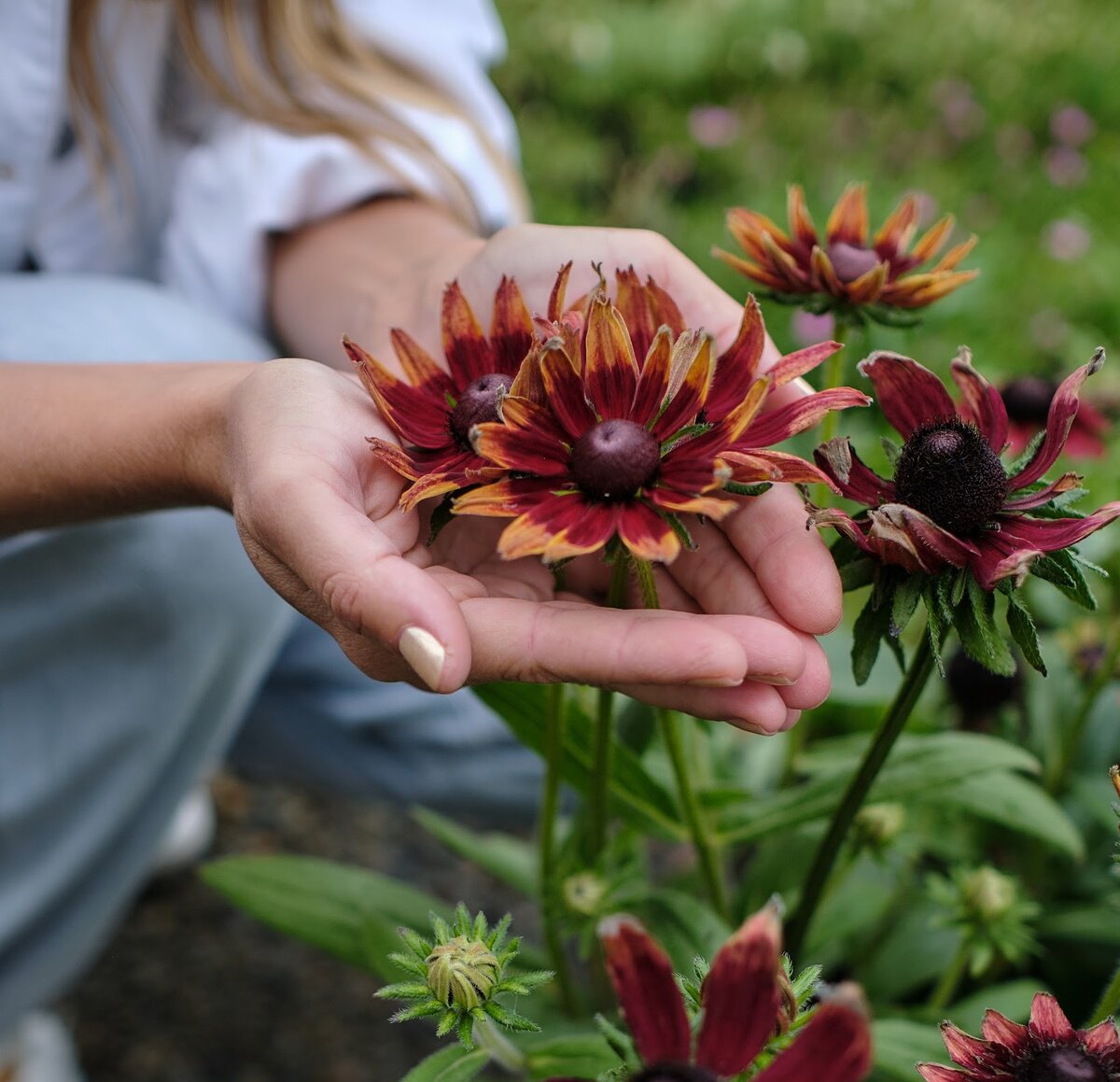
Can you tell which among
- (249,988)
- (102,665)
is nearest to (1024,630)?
(102,665)

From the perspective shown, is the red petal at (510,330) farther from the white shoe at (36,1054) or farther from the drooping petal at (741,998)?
the white shoe at (36,1054)

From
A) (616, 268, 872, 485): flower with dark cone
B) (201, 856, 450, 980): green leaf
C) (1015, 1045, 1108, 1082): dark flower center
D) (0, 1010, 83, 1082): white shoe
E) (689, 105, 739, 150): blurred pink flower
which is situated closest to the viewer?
(1015, 1045, 1108, 1082): dark flower center

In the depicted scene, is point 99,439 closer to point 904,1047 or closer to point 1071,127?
point 904,1047

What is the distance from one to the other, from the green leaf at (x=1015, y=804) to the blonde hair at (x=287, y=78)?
0.83 meters

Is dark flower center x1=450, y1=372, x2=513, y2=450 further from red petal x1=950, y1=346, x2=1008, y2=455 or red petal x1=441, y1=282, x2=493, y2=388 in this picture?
red petal x1=950, y1=346, x2=1008, y2=455

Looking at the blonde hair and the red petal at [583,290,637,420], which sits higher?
the red petal at [583,290,637,420]

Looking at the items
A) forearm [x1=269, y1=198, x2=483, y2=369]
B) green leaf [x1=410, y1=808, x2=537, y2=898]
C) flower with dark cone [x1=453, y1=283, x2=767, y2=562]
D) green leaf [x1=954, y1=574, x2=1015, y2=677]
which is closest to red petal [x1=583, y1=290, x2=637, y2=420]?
flower with dark cone [x1=453, y1=283, x2=767, y2=562]

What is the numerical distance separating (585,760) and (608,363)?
31cm

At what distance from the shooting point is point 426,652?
56 cm

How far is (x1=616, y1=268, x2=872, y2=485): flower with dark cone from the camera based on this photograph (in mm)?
628

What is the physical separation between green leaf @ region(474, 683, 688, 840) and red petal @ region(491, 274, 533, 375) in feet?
0.70

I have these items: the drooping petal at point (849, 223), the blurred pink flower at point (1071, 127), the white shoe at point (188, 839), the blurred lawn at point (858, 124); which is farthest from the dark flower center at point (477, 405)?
the blurred pink flower at point (1071, 127)

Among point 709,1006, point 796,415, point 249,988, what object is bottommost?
point 249,988

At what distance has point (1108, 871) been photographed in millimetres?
1016
